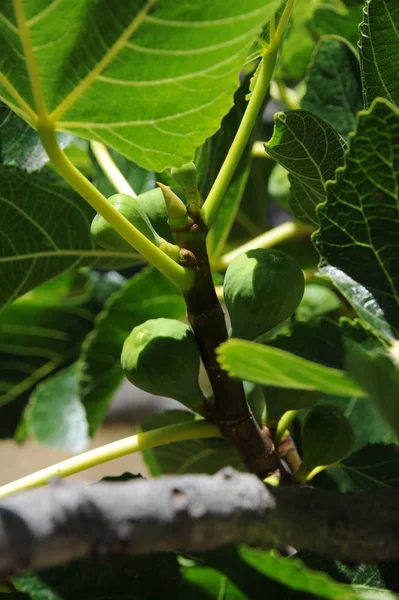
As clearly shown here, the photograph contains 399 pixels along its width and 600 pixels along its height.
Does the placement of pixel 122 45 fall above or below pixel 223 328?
above

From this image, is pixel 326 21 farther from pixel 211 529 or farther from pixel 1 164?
pixel 211 529

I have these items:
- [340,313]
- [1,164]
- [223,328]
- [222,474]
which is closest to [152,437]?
[223,328]

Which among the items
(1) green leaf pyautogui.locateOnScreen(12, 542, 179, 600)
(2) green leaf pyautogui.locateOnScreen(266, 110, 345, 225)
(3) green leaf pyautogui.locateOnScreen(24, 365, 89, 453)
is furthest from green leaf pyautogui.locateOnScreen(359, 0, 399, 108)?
(3) green leaf pyautogui.locateOnScreen(24, 365, 89, 453)

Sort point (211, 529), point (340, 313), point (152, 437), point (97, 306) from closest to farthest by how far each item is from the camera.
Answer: point (211, 529), point (152, 437), point (340, 313), point (97, 306)

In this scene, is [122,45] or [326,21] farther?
[326,21]

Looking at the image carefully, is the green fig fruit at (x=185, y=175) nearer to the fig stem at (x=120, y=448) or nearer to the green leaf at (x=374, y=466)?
the fig stem at (x=120, y=448)

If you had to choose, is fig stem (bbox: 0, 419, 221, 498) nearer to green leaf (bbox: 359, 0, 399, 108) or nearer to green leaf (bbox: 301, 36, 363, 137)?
green leaf (bbox: 359, 0, 399, 108)

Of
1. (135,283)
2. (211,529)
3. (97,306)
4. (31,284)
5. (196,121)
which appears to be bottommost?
(97,306)

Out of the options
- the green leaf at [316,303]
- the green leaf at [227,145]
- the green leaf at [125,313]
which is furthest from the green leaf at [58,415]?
the green leaf at [227,145]
